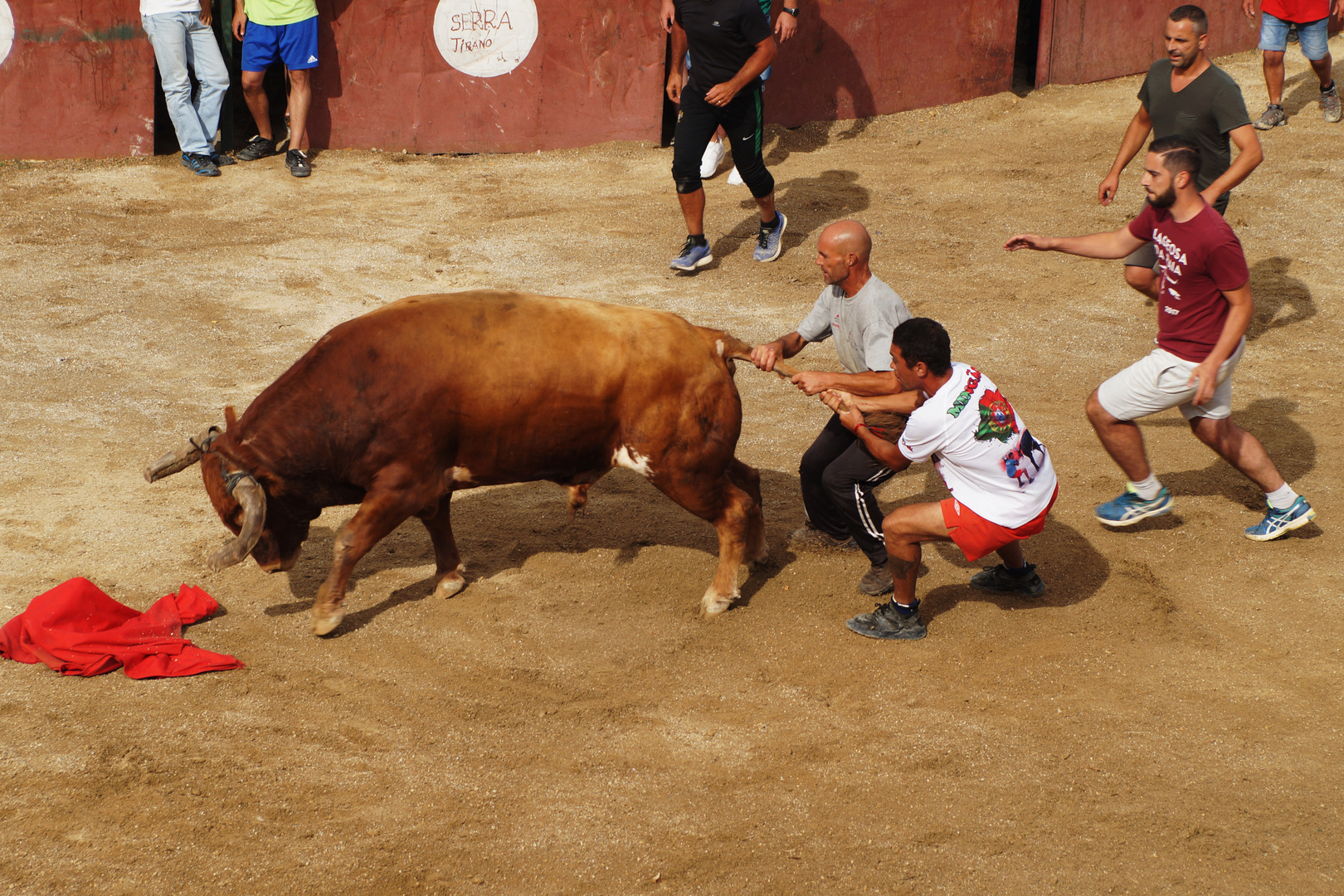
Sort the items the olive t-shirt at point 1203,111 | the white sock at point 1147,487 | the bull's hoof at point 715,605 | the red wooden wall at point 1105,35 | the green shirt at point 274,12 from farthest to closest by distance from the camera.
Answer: the red wooden wall at point 1105,35 → the green shirt at point 274,12 → the olive t-shirt at point 1203,111 → the white sock at point 1147,487 → the bull's hoof at point 715,605

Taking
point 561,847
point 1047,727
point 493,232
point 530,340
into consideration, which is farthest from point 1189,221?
point 493,232

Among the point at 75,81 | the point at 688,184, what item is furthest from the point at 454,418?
the point at 75,81

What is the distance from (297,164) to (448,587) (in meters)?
7.56

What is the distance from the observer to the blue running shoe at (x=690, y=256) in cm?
1023

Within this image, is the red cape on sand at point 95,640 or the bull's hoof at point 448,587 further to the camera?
the bull's hoof at point 448,587

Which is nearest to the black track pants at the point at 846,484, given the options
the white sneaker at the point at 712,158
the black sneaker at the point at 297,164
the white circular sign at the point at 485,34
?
the white sneaker at the point at 712,158

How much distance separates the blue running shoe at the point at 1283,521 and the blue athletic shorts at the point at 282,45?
997 cm

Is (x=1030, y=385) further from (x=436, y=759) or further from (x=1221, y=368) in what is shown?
(x=436, y=759)

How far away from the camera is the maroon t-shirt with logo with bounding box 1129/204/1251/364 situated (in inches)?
221

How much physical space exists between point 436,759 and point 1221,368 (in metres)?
4.19

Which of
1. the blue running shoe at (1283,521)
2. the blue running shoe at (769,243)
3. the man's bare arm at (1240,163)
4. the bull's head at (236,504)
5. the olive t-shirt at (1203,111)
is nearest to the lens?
the bull's head at (236,504)

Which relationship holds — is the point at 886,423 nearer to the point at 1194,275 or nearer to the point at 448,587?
the point at 1194,275

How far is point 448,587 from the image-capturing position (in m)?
5.89

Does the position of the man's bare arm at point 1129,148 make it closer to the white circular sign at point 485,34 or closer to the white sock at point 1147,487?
the white sock at point 1147,487
